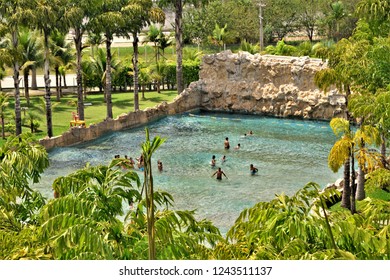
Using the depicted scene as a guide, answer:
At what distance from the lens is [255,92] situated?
4559 cm

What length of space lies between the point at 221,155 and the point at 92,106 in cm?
1366

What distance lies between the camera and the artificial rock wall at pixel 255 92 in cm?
4281

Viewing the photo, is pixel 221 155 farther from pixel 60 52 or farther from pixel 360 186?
pixel 60 52

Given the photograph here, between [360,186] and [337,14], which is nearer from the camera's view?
[360,186]

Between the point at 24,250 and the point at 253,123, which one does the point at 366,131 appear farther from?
the point at 253,123

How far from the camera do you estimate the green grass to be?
39.3 metres

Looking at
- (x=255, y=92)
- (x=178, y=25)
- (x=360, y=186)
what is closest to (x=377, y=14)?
(x=360, y=186)

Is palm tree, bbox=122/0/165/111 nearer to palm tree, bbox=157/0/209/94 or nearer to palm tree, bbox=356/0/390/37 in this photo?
palm tree, bbox=157/0/209/94

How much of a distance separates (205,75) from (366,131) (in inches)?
1035

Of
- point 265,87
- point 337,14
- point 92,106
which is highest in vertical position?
point 337,14

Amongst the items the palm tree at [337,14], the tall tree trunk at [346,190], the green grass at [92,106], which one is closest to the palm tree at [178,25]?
the green grass at [92,106]

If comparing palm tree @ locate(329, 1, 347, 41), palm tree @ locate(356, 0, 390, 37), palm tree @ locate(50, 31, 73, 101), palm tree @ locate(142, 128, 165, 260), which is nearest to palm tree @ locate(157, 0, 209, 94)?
palm tree @ locate(50, 31, 73, 101)

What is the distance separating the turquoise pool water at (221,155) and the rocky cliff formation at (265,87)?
1.06 metres
